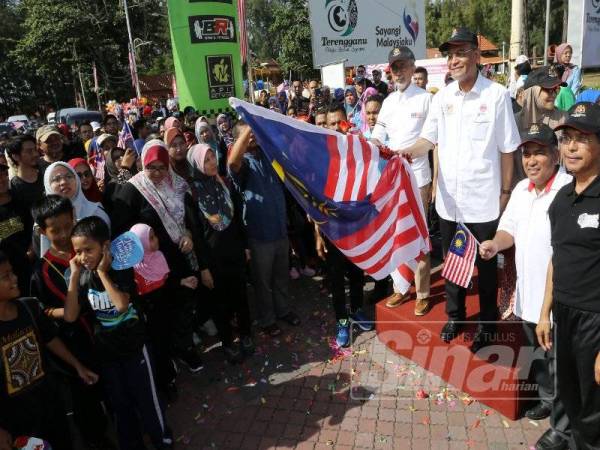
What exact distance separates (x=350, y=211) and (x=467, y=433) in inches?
72.2

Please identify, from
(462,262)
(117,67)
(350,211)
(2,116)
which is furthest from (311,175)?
(2,116)

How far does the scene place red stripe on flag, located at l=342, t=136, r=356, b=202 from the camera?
382 centimetres

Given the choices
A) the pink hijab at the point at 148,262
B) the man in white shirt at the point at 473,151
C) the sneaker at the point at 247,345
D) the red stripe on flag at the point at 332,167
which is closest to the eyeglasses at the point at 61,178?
the pink hijab at the point at 148,262

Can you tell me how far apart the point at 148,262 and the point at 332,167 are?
1612 mm

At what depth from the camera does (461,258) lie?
137 inches

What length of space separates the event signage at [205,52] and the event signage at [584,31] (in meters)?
7.77

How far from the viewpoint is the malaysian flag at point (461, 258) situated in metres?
3.43

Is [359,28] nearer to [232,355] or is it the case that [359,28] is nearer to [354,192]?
[354,192]

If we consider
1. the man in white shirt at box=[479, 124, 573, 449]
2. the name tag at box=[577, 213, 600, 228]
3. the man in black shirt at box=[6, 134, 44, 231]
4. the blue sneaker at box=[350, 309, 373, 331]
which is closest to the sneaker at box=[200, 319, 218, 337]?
the blue sneaker at box=[350, 309, 373, 331]

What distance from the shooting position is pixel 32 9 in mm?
36125

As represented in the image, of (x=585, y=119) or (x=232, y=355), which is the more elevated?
(x=585, y=119)

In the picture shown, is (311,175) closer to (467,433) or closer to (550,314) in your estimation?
(550,314)

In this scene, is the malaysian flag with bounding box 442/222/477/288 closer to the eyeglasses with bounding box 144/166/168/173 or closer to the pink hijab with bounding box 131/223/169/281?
the pink hijab with bounding box 131/223/169/281

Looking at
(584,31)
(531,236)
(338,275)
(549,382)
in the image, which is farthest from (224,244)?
(584,31)
